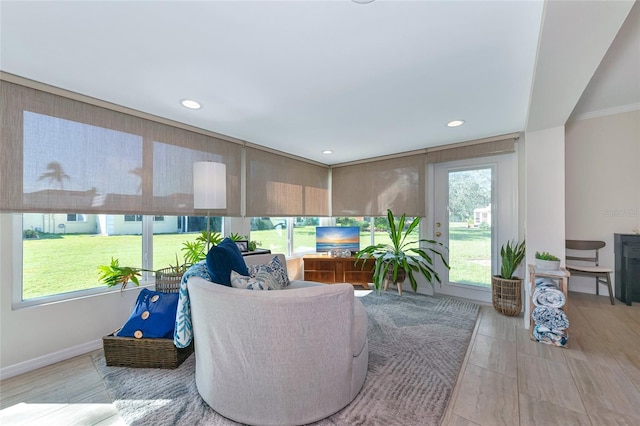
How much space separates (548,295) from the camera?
93.7 inches

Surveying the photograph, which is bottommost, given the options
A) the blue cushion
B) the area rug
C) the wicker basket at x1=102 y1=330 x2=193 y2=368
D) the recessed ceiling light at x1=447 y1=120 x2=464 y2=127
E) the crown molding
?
the area rug

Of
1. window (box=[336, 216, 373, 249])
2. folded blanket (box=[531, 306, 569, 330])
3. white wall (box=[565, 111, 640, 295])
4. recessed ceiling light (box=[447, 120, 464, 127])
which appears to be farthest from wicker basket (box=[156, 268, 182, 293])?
white wall (box=[565, 111, 640, 295])

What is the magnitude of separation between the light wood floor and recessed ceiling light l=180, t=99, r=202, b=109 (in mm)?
2342

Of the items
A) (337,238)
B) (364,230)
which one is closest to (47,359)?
(337,238)

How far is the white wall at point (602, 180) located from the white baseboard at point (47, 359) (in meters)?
5.62

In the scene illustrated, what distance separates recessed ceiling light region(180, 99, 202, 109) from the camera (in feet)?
7.72

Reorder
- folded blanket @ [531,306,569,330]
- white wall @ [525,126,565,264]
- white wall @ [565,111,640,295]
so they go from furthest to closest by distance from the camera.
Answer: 1. white wall @ [565,111,640,295]
2. white wall @ [525,126,565,264]
3. folded blanket @ [531,306,569,330]

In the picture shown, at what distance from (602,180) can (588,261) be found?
1.04m

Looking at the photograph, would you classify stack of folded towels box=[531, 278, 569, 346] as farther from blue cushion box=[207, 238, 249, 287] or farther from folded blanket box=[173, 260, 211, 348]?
folded blanket box=[173, 260, 211, 348]

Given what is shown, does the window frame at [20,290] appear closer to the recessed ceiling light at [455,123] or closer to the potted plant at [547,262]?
the recessed ceiling light at [455,123]

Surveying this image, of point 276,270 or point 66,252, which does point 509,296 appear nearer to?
point 276,270

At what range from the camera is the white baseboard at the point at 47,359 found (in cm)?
198

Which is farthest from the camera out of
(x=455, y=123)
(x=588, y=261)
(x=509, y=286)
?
(x=588, y=261)

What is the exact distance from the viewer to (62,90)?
2.15 meters
